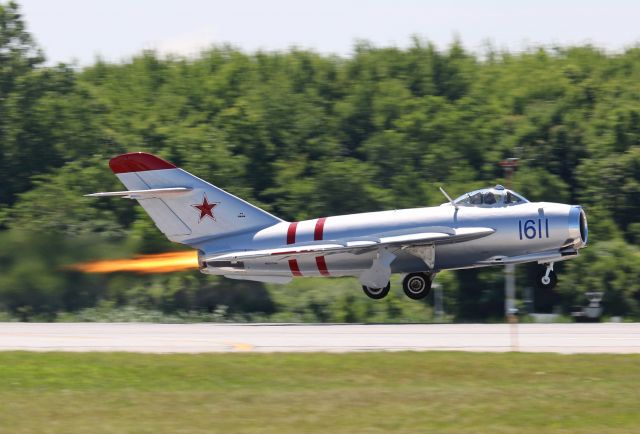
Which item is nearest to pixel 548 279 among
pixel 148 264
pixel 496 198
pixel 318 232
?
pixel 496 198

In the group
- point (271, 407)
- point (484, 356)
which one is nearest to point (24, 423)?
point (271, 407)

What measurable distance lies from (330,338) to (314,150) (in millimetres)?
23571

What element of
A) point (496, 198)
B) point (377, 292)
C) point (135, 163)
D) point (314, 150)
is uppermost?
point (314, 150)

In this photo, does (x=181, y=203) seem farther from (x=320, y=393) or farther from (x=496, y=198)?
(x=320, y=393)

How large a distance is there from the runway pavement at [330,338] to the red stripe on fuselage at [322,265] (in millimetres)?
3005

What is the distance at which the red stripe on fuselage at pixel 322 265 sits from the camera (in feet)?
92.4

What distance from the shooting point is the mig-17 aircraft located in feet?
88.4

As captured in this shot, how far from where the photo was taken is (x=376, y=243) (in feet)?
88.7

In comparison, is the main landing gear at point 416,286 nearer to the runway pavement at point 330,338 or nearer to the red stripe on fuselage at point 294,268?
the red stripe on fuselage at point 294,268

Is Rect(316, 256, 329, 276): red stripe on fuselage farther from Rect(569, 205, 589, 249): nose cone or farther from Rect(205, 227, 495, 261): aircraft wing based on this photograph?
Rect(569, 205, 589, 249): nose cone

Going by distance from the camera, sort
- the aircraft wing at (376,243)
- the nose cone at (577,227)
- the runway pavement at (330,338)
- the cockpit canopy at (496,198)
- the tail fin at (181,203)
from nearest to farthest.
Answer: the runway pavement at (330,338), the nose cone at (577,227), the aircraft wing at (376,243), the cockpit canopy at (496,198), the tail fin at (181,203)

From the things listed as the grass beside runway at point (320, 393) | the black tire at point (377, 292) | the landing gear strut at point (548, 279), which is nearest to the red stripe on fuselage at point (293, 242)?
the black tire at point (377, 292)

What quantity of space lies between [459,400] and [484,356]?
3.60 m

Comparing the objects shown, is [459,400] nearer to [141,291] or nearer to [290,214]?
[141,291]
